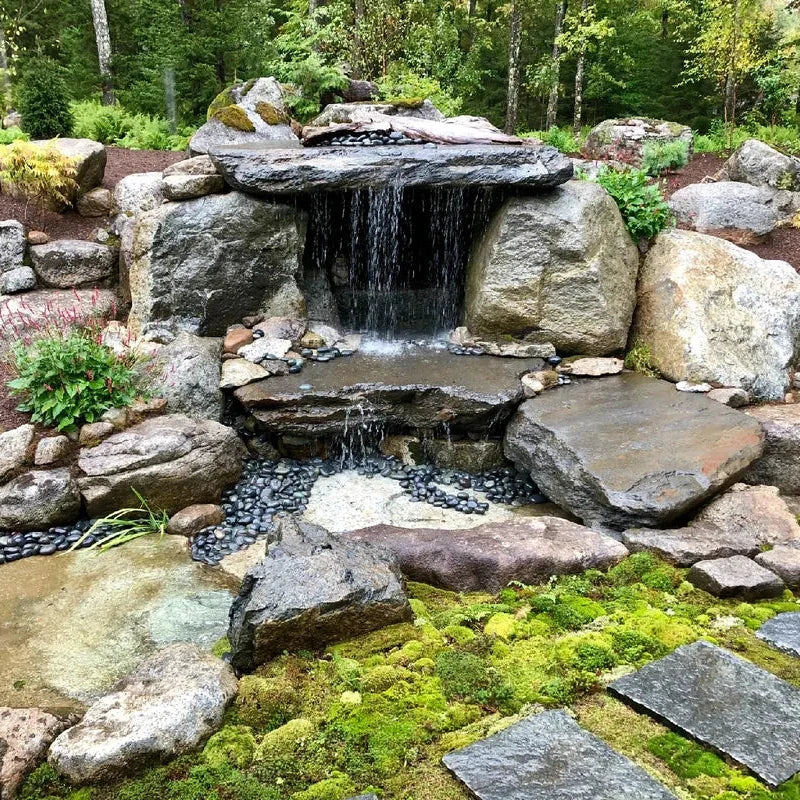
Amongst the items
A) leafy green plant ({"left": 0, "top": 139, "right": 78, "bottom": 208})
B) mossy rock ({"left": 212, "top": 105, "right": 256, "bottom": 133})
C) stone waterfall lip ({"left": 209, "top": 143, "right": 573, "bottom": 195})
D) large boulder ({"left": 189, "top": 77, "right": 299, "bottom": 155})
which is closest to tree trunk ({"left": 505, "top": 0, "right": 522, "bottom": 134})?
large boulder ({"left": 189, "top": 77, "right": 299, "bottom": 155})

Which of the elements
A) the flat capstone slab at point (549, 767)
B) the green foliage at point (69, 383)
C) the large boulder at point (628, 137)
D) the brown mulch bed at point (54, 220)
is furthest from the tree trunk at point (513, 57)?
the flat capstone slab at point (549, 767)

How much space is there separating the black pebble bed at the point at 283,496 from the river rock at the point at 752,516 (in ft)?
5.64

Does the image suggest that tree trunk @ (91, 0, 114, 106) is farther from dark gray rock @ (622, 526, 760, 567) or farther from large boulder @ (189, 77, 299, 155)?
dark gray rock @ (622, 526, 760, 567)

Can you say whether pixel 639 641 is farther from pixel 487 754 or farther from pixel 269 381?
pixel 269 381

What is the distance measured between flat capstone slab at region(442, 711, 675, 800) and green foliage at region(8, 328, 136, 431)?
516 cm

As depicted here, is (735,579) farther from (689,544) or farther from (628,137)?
(628,137)

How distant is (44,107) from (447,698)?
35.8 ft

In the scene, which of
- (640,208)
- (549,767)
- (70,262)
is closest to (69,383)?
(70,262)

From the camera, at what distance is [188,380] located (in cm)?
722

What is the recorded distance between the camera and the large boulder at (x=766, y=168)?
11.0m

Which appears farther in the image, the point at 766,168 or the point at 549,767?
the point at 766,168

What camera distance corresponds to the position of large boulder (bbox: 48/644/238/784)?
9.70ft

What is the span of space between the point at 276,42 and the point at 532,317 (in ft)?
30.1

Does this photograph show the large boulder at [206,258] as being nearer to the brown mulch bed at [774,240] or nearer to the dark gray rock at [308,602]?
the dark gray rock at [308,602]
